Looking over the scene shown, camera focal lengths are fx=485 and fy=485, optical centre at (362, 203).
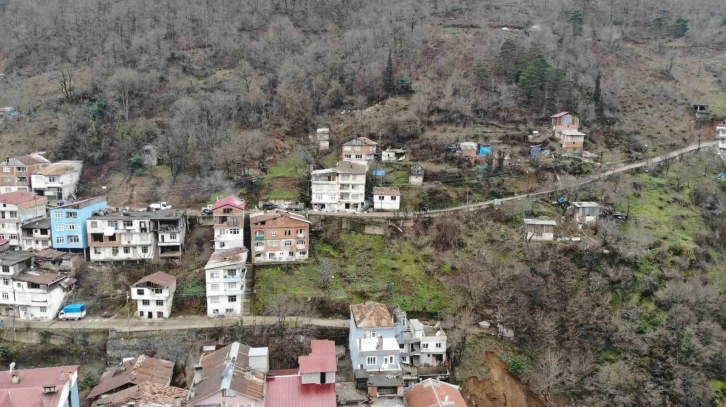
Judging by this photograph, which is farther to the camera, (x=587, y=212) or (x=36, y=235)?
(x=587, y=212)

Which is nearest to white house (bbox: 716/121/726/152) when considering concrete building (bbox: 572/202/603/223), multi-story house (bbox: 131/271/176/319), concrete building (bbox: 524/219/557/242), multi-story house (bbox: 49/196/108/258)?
concrete building (bbox: 572/202/603/223)

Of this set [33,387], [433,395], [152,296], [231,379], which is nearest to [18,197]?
[152,296]

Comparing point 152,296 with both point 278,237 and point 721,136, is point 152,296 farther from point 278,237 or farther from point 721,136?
point 721,136

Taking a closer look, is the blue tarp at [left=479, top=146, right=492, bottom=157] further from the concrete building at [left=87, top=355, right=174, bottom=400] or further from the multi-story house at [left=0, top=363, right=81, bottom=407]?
the multi-story house at [left=0, top=363, right=81, bottom=407]

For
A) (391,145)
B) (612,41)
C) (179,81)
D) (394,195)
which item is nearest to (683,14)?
(612,41)

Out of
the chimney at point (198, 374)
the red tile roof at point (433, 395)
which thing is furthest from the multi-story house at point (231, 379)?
the red tile roof at point (433, 395)

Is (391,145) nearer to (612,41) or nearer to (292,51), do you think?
(292,51)
